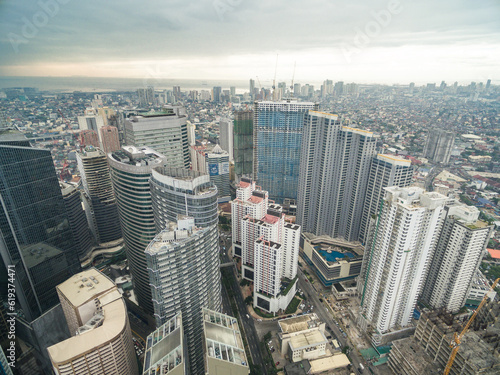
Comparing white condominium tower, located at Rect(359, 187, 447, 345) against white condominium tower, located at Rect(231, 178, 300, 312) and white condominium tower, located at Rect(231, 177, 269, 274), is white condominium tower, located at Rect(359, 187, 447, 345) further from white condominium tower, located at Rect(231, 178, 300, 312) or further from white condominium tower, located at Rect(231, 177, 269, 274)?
white condominium tower, located at Rect(231, 177, 269, 274)

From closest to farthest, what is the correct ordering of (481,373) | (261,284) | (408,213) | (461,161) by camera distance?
(481,373) < (408,213) < (261,284) < (461,161)

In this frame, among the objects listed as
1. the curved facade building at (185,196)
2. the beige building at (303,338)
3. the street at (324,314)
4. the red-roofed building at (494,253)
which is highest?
the curved facade building at (185,196)

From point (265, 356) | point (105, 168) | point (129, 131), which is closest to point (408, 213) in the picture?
point (265, 356)

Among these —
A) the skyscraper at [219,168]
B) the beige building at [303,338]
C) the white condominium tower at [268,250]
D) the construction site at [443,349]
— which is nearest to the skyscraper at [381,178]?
the white condominium tower at [268,250]

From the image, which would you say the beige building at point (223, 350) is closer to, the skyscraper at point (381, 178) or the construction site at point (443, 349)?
the construction site at point (443, 349)

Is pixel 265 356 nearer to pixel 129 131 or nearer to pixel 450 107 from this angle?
pixel 129 131

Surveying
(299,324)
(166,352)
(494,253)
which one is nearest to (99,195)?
(166,352)
